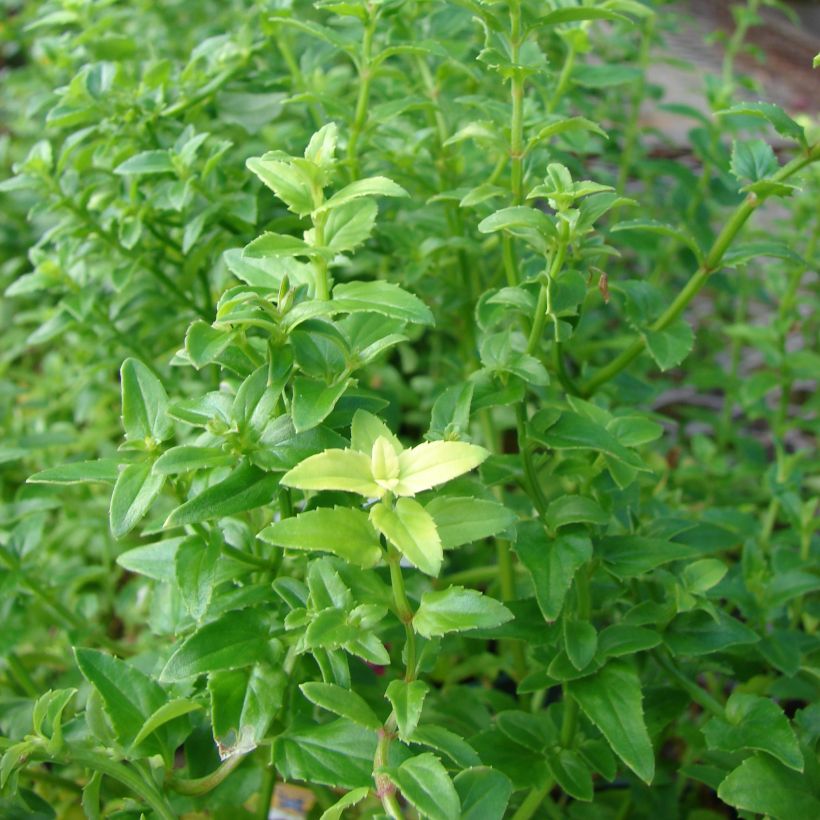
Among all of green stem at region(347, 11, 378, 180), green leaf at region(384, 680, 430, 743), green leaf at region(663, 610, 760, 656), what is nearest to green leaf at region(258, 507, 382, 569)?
green leaf at region(384, 680, 430, 743)

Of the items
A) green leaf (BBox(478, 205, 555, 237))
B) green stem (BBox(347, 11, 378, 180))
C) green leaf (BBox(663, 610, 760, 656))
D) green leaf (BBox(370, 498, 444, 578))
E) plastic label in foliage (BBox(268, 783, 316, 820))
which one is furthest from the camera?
plastic label in foliage (BBox(268, 783, 316, 820))

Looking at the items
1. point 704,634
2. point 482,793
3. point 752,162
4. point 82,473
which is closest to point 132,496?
point 82,473

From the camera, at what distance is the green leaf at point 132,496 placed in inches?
29.7

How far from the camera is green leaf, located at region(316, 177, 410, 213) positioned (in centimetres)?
81

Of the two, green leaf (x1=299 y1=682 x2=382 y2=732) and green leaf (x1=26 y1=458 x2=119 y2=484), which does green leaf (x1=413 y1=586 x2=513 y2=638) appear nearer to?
green leaf (x1=299 y1=682 x2=382 y2=732)

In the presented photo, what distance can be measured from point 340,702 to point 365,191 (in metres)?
0.46

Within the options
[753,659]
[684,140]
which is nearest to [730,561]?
[753,659]

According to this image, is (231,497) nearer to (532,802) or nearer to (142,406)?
(142,406)

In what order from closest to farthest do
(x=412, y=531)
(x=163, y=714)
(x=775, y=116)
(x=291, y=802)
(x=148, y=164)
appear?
1. (x=412, y=531)
2. (x=163, y=714)
3. (x=775, y=116)
4. (x=148, y=164)
5. (x=291, y=802)

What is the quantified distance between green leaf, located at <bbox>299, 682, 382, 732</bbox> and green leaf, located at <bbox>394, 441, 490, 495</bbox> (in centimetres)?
19

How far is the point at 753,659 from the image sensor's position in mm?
1118

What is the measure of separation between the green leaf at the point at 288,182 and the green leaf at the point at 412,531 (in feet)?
1.03

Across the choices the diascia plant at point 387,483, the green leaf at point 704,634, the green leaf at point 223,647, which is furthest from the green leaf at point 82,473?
the green leaf at point 704,634

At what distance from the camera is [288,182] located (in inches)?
33.4
